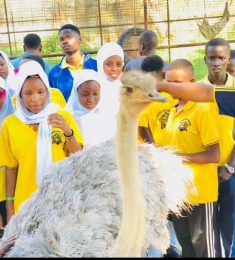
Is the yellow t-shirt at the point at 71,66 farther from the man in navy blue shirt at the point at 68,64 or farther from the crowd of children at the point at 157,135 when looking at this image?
the crowd of children at the point at 157,135

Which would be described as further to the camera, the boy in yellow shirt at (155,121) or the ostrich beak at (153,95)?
the boy in yellow shirt at (155,121)

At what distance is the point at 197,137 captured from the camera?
344cm

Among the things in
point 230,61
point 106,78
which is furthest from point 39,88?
point 230,61

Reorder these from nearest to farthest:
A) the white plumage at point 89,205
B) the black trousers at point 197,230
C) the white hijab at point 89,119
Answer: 1. the white plumage at point 89,205
2. the black trousers at point 197,230
3. the white hijab at point 89,119

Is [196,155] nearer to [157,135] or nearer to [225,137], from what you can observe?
[157,135]

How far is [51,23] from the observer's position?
1087 cm

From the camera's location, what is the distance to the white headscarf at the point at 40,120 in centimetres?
319

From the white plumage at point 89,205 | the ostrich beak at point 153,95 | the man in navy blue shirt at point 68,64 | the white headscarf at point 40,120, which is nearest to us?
the ostrich beak at point 153,95

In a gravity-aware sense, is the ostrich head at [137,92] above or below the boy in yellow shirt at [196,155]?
above

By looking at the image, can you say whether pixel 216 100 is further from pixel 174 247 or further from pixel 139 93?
pixel 174 247

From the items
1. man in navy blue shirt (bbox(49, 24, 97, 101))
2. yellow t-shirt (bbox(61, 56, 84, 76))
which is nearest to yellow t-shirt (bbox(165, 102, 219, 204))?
man in navy blue shirt (bbox(49, 24, 97, 101))

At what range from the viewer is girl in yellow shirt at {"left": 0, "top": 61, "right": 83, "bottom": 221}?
3.20 metres

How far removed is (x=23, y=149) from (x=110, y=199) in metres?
0.72

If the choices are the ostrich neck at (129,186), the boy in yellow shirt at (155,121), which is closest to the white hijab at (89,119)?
the boy in yellow shirt at (155,121)
